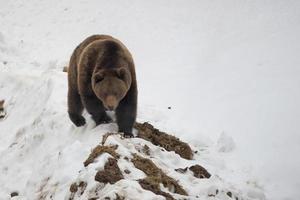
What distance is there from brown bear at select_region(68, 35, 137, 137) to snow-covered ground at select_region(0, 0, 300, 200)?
0.32m

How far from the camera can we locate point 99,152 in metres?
5.91

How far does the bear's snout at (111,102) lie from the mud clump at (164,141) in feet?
2.88

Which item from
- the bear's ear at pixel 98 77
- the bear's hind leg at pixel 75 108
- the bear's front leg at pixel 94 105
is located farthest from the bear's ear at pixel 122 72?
the bear's hind leg at pixel 75 108

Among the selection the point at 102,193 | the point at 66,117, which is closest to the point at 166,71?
the point at 66,117

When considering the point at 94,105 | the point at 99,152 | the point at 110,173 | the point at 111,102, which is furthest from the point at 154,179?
the point at 94,105

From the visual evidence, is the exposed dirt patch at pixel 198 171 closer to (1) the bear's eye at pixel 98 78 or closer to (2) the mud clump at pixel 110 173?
(2) the mud clump at pixel 110 173

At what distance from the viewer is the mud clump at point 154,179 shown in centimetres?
538

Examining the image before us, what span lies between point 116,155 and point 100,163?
1.31ft

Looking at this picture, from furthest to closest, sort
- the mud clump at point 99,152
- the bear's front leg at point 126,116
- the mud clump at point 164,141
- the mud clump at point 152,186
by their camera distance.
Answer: the mud clump at point 164,141 → the bear's front leg at point 126,116 → the mud clump at point 99,152 → the mud clump at point 152,186

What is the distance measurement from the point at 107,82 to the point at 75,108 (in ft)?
4.55

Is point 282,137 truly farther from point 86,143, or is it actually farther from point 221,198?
point 86,143

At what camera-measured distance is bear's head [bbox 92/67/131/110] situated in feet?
21.5

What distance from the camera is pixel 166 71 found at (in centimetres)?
1289

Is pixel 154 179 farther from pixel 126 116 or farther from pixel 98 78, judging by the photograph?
pixel 98 78
